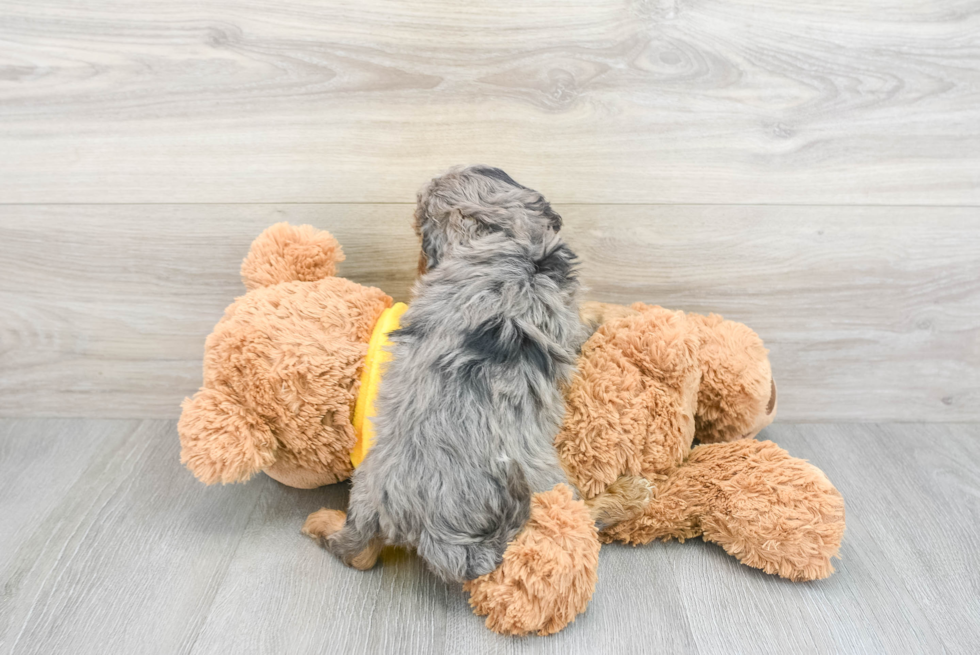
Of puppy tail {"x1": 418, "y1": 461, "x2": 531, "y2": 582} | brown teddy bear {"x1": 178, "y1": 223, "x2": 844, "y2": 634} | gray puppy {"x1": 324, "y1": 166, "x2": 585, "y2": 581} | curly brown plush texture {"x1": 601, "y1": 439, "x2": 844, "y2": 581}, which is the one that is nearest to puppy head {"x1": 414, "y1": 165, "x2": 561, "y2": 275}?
gray puppy {"x1": 324, "y1": 166, "x2": 585, "y2": 581}

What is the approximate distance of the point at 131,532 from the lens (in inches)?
32.3

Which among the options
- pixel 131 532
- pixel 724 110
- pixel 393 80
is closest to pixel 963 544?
pixel 724 110

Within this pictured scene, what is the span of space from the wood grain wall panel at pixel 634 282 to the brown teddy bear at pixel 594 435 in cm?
14

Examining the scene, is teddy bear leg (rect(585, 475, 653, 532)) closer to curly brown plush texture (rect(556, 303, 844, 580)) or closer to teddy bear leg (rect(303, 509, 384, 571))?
curly brown plush texture (rect(556, 303, 844, 580))

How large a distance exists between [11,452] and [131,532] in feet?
1.03

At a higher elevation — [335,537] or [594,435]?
[594,435]

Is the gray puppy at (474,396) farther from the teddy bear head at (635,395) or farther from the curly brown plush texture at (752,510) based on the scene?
the curly brown plush texture at (752,510)

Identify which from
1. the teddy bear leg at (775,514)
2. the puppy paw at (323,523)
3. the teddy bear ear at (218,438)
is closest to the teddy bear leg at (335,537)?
the puppy paw at (323,523)

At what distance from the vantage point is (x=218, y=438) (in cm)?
71

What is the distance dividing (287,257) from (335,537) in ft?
1.14

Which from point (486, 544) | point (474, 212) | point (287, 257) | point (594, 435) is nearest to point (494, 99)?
point (474, 212)

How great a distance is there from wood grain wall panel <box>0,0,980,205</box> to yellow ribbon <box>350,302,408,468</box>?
0.22 meters

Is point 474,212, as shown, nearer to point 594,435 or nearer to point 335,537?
point 594,435

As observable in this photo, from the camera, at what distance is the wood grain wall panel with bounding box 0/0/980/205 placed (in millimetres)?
826
